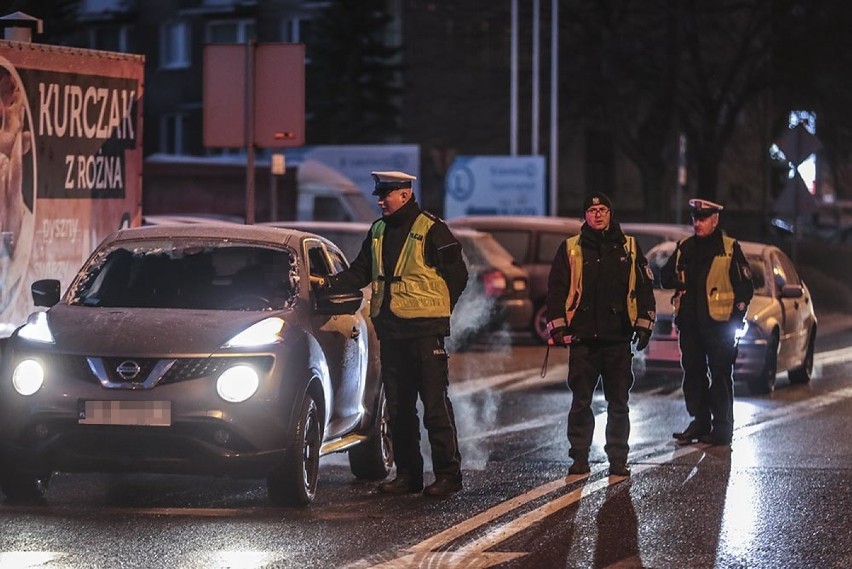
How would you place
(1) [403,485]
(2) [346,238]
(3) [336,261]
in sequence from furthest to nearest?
(2) [346,238], (3) [336,261], (1) [403,485]

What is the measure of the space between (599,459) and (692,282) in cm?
165

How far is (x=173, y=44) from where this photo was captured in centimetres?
6138

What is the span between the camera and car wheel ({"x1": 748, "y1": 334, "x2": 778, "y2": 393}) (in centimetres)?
1691

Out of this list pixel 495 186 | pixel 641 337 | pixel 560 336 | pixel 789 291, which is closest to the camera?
pixel 641 337

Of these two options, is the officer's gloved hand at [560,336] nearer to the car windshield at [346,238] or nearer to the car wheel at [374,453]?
the car wheel at [374,453]

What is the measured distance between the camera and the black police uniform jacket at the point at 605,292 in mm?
10922

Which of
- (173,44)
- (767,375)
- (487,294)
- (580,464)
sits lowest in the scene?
(767,375)

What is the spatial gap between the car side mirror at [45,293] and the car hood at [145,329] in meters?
0.39

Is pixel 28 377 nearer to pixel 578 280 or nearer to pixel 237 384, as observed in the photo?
pixel 237 384

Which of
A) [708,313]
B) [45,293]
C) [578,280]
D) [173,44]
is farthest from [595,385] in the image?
[173,44]

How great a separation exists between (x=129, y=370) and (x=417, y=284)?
5.54ft

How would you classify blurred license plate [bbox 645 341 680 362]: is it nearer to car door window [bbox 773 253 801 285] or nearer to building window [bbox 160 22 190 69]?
car door window [bbox 773 253 801 285]

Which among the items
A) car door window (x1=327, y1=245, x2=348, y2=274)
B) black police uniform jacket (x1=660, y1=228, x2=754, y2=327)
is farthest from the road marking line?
car door window (x1=327, y1=245, x2=348, y2=274)

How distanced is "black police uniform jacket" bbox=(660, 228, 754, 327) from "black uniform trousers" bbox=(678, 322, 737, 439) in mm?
76
